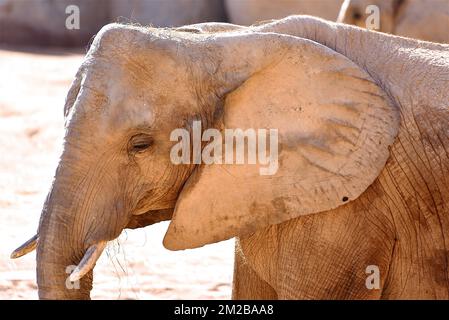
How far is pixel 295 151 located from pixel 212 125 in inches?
10.6

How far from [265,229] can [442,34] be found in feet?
16.2

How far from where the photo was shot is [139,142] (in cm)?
394

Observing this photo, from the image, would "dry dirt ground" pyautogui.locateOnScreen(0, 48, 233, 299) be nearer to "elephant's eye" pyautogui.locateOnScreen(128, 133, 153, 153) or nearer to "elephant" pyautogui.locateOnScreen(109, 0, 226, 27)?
"elephant's eye" pyautogui.locateOnScreen(128, 133, 153, 153)

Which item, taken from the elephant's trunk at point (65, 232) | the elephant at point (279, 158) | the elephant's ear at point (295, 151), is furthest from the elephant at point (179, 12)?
the elephant's trunk at point (65, 232)

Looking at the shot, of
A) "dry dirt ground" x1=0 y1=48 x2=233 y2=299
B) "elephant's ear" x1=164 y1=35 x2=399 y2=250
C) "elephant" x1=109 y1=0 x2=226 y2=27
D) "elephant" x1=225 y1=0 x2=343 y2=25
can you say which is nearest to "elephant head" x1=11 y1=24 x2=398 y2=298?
"elephant's ear" x1=164 y1=35 x2=399 y2=250

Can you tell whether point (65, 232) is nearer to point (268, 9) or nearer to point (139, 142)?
point (139, 142)

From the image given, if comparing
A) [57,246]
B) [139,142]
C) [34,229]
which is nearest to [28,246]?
[57,246]

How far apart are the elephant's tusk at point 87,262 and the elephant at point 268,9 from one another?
833 centimetres

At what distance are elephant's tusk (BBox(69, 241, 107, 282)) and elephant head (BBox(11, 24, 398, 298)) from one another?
0.02 metres

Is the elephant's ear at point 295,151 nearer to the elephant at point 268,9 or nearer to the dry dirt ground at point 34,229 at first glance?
the dry dirt ground at point 34,229

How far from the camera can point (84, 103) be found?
12.7 ft

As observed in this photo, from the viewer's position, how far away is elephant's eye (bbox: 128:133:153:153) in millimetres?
3932

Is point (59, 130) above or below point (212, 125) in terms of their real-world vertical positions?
below
